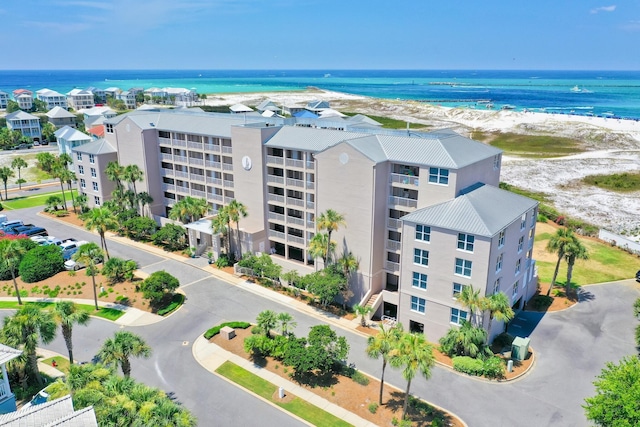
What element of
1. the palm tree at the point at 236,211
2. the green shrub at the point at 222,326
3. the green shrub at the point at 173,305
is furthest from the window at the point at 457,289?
the green shrub at the point at 173,305

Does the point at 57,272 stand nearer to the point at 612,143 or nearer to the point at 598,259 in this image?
the point at 598,259

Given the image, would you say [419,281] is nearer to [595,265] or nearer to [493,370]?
[493,370]

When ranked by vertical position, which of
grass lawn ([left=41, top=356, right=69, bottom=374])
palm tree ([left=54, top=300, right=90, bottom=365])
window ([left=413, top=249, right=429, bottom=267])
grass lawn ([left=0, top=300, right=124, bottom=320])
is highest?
window ([left=413, top=249, right=429, bottom=267])

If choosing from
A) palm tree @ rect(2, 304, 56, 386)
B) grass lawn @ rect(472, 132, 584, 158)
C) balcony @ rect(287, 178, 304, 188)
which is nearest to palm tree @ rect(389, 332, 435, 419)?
palm tree @ rect(2, 304, 56, 386)

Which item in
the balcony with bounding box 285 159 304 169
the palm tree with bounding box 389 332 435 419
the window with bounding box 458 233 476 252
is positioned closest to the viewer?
the palm tree with bounding box 389 332 435 419

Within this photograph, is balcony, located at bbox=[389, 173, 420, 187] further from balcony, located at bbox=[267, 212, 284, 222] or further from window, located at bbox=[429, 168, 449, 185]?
balcony, located at bbox=[267, 212, 284, 222]

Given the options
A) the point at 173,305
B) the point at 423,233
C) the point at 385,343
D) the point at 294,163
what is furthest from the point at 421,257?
the point at 173,305
